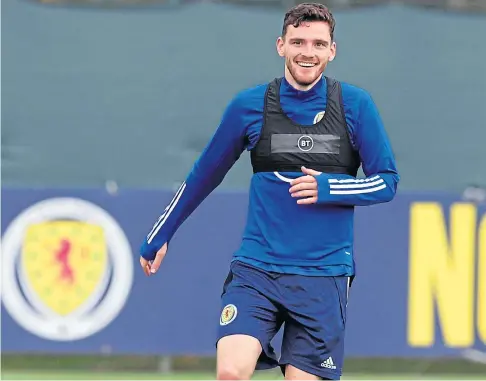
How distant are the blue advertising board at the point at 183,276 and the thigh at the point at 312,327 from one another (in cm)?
327

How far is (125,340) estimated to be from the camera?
8047 mm

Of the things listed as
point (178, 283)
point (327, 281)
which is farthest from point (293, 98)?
point (178, 283)

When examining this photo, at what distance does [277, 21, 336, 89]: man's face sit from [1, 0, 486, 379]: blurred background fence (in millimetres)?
3402

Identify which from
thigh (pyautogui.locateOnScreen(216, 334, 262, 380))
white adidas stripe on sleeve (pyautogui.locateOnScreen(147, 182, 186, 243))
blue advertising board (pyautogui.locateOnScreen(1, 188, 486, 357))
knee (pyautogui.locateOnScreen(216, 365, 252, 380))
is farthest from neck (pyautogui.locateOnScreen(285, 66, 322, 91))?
blue advertising board (pyautogui.locateOnScreen(1, 188, 486, 357))

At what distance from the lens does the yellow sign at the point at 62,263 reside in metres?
7.98

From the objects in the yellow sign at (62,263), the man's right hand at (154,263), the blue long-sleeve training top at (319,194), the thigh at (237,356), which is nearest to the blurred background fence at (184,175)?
the yellow sign at (62,263)

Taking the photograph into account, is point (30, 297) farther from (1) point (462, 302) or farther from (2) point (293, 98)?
(2) point (293, 98)

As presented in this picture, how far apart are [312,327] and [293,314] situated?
0.31ft

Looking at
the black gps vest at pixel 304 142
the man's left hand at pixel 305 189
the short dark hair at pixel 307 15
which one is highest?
the short dark hair at pixel 307 15

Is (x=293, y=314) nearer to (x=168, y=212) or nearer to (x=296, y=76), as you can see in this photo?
(x=168, y=212)

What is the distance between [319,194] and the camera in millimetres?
4738

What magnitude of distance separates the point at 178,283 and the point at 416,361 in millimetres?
1775

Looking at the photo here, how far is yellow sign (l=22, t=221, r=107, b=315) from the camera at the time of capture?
7.98 meters

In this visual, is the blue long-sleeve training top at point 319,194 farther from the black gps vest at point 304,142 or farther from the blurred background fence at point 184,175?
the blurred background fence at point 184,175
